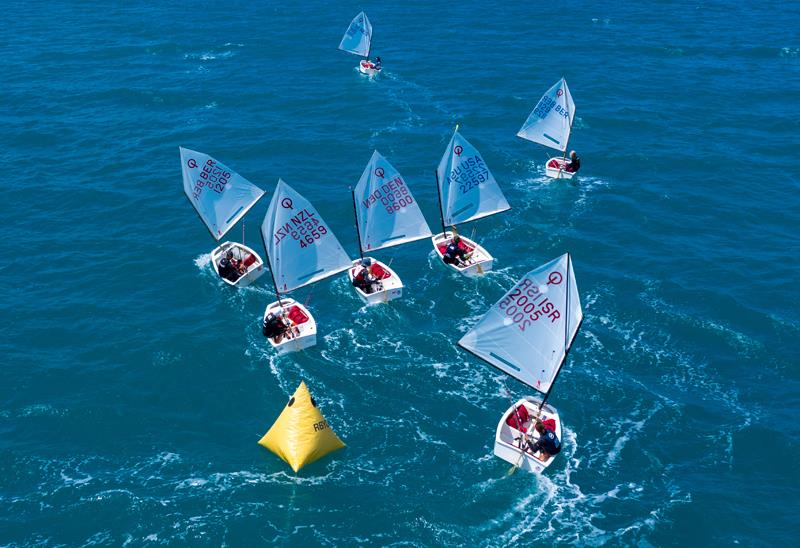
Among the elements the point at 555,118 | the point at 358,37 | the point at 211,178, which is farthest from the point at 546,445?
the point at 358,37

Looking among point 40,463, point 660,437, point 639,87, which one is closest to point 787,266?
point 660,437

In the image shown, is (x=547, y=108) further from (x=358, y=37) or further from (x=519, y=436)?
(x=519, y=436)

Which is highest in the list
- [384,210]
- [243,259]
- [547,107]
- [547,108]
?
[547,107]

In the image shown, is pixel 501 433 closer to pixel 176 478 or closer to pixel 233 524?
pixel 233 524

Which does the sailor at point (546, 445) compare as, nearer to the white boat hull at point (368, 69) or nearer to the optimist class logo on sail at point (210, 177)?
the optimist class logo on sail at point (210, 177)

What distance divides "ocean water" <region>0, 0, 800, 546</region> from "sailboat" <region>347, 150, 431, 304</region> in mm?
2768

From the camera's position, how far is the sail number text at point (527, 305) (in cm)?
5547

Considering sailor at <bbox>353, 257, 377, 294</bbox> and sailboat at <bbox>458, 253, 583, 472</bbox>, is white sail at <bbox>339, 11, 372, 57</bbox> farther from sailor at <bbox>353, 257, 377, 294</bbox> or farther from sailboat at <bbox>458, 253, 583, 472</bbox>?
sailboat at <bbox>458, 253, 583, 472</bbox>

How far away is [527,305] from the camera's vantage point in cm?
5612

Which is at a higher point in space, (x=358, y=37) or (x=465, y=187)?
(x=358, y=37)

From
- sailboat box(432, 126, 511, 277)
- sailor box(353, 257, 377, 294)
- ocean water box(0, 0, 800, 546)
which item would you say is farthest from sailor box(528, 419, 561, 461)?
sailboat box(432, 126, 511, 277)

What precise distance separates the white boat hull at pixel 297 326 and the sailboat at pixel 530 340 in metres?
16.1

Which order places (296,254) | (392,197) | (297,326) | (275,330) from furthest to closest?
1. (392,197)
2. (296,254)
3. (297,326)
4. (275,330)

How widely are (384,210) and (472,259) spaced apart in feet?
35.2
